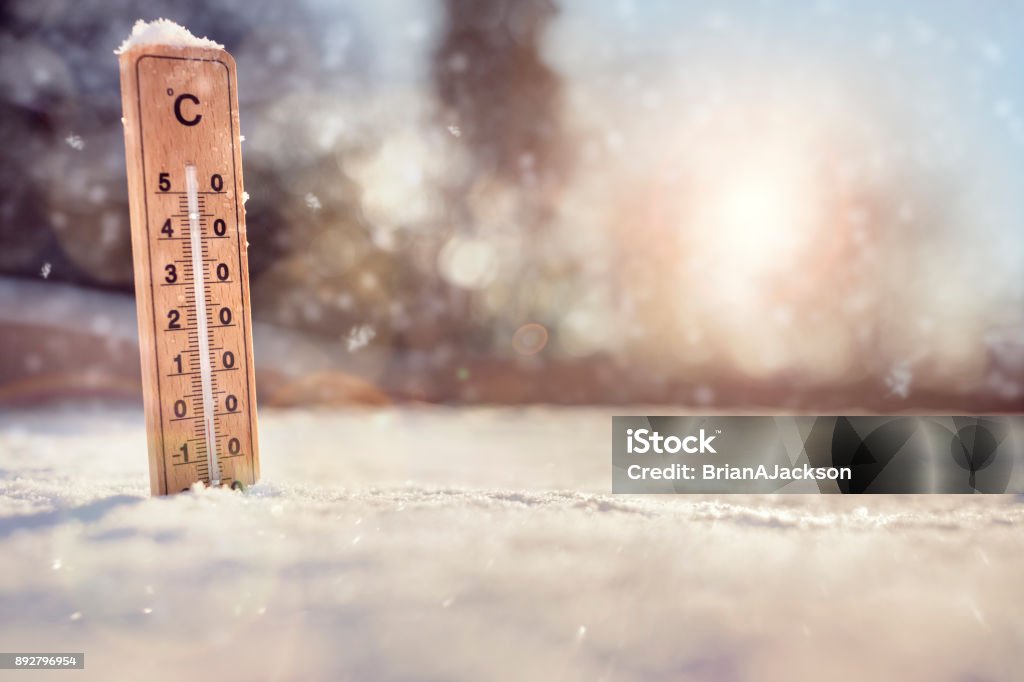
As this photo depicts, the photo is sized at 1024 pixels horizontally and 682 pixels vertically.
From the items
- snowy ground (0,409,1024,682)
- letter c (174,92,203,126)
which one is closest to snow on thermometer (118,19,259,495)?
letter c (174,92,203,126)

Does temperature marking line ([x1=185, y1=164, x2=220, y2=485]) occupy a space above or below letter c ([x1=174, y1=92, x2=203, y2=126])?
below

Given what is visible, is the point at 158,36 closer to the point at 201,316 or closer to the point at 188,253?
the point at 188,253

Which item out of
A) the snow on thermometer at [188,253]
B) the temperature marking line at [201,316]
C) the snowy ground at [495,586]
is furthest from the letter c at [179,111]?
the snowy ground at [495,586]

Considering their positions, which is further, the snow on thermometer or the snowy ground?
the snow on thermometer

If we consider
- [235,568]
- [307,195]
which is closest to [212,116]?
[235,568]

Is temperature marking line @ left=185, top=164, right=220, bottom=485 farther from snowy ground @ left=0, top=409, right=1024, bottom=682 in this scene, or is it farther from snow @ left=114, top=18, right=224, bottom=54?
snow @ left=114, top=18, right=224, bottom=54

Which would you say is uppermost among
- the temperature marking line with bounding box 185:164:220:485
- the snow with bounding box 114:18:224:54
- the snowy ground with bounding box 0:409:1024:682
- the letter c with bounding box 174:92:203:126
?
the snow with bounding box 114:18:224:54

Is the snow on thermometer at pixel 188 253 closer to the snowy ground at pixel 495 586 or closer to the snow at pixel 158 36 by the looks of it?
the snow at pixel 158 36

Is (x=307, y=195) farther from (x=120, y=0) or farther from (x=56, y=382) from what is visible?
(x=56, y=382)
